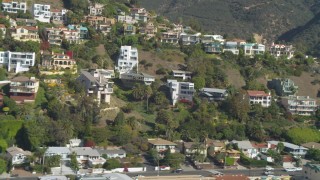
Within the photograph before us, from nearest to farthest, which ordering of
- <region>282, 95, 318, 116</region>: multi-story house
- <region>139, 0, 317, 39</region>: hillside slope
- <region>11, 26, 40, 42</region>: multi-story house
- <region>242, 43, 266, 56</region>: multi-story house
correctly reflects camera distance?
<region>282, 95, 318, 116</region>: multi-story house < <region>11, 26, 40, 42</region>: multi-story house < <region>242, 43, 266, 56</region>: multi-story house < <region>139, 0, 317, 39</region>: hillside slope

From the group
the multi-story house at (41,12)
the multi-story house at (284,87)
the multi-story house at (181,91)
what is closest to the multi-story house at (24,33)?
the multi-story house at (41,12)

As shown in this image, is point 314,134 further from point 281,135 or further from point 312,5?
point 312,5

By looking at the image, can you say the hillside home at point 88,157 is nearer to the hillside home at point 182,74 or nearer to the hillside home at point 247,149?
the hillside home at point 247,149

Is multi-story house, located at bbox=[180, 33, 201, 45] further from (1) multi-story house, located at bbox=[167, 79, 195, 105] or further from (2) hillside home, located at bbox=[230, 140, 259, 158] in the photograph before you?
(2) hillside home, located at bbox=[230, 140, 259, 158]

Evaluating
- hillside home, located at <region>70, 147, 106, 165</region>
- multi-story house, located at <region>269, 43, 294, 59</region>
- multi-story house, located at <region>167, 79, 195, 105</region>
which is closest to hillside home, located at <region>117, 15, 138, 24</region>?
multi-story house, located at <region>269, 43, 294, 59</region>

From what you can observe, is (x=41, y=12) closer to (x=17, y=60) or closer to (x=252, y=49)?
(x=17, y=60)

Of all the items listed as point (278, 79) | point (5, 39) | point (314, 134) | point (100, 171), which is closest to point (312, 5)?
point (278, 79)

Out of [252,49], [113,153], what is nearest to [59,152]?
[113,153]
